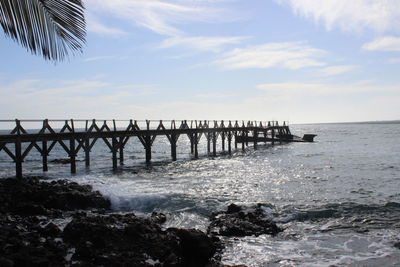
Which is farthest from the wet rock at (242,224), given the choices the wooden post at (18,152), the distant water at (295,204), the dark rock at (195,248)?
the wooden post at (18,152)

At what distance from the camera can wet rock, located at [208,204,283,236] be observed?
29.7ft

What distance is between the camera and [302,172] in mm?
22562

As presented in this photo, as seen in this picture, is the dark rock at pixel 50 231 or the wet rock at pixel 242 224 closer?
the dark rock at pixel 50 231

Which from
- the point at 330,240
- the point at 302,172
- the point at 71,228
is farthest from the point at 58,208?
the point at 302,172

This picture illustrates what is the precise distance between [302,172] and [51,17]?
2153 cm

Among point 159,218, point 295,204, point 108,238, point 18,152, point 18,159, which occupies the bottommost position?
point 295,204

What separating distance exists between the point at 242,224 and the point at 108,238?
3.61m

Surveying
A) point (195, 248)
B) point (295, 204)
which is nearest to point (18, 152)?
point (295, 204)

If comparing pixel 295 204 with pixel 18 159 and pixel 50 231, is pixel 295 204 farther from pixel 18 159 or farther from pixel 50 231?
pixel 18 159

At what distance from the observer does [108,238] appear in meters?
7.53

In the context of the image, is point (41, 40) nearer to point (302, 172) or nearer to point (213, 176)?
point (213, 176)

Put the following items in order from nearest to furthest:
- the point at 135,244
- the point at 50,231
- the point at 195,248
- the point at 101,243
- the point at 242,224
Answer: the point at 195,248 < the point at 101,243 < the point at 135,244 < the point at 50,231 < the point at 242,224

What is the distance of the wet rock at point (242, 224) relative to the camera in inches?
356

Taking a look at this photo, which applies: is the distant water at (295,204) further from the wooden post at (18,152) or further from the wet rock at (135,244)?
the wooden post at (18,152)
